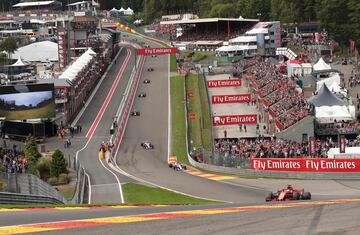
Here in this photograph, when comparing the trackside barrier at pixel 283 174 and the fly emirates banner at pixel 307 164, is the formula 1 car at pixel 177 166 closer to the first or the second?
the trackside barrier at pixel 283 174

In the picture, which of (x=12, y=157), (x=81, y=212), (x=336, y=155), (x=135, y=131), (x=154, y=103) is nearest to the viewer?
(x=81, y=212)

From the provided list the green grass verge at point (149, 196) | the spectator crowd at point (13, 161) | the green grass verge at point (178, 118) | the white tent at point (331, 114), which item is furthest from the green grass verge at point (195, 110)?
the green grass verge at point (149, 196)

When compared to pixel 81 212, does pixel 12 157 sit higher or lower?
lower

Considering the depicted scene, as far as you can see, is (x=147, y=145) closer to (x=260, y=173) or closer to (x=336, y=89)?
(x=260, y=173)

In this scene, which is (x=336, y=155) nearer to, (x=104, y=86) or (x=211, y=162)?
(x=211, y=162)

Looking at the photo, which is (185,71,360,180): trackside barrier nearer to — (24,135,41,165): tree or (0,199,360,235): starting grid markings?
(24,135,41,165): tree

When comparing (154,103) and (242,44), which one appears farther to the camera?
(242,44)

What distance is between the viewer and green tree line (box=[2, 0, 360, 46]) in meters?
118

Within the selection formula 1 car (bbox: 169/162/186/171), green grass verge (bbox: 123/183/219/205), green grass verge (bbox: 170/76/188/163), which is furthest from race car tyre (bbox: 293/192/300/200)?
green grass verge (bbox: 170/76/188/163)

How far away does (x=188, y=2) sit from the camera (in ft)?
643

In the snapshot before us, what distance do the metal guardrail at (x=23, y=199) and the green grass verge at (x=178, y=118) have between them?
76.1ft

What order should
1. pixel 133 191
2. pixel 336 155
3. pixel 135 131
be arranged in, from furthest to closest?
pixel 135 131
pixel 336 155
pixel 133 191

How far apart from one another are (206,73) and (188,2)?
10034cm

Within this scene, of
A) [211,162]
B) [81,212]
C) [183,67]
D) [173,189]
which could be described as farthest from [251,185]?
[183,67]
